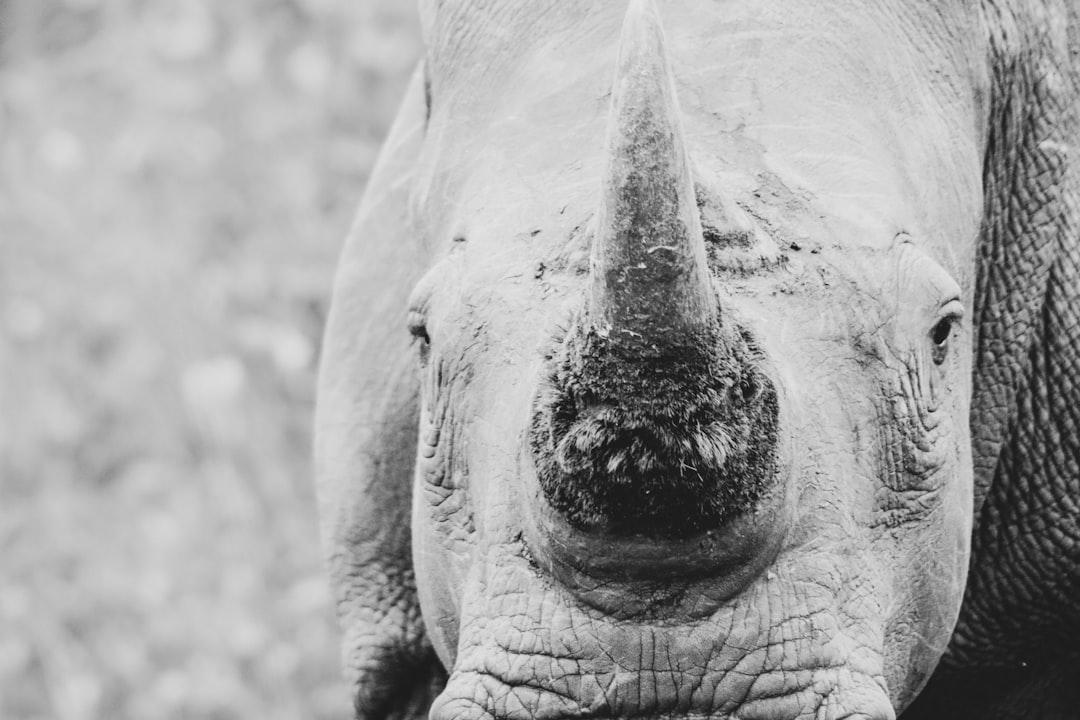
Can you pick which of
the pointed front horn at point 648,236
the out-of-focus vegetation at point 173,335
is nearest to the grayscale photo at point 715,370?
the pointed front horn at point 648,236

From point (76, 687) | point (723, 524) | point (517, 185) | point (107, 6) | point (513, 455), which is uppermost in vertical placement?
point (107, 6)

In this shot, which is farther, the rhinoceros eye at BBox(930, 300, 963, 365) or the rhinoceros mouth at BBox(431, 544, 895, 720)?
the rhinoceros eye at BBox(930, 300, 963, 365)

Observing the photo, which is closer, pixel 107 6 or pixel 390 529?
pixel 390 529

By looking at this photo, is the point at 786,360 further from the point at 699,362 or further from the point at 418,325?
the point at 418,325

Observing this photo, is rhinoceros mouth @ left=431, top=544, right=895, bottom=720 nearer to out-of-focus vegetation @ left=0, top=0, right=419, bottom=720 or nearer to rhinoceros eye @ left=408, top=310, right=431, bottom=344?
rhinoceros eye @ left=408, top=310, right=431, bottom=344

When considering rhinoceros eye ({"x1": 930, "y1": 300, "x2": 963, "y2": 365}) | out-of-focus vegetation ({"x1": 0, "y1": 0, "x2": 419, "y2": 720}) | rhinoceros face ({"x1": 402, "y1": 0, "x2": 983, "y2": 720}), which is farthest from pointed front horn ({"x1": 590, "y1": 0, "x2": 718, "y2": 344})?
out-of-focus vegetation ({"x1": 0, "y1": 0, "x2": 419, "y2": 720})

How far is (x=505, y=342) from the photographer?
2.62m

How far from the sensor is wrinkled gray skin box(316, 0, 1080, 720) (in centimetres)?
246

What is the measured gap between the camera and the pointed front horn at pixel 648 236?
7.11ft

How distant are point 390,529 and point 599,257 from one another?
1.64 metres

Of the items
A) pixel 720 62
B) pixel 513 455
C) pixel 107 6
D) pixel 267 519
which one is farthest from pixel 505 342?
pixel 107 6

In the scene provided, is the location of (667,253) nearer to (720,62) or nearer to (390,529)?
(720,62)

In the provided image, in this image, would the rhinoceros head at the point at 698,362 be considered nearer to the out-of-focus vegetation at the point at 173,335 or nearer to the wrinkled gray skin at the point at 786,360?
the wrinkled gray skin at the point at 786,360

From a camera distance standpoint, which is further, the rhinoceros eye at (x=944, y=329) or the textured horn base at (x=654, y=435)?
the rhinoceros eye at (x=944, y=329)
